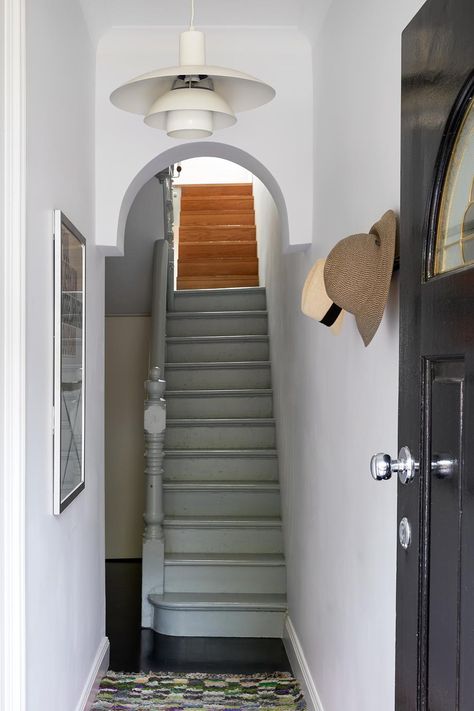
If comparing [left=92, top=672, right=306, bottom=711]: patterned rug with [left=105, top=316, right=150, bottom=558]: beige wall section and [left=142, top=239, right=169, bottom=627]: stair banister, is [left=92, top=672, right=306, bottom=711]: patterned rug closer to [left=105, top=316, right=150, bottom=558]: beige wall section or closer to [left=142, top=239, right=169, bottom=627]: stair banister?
[left=142, top=239, right=169, bottom=627]: stair banister

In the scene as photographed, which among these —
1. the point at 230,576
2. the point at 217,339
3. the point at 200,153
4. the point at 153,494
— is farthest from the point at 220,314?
the point at 200,153

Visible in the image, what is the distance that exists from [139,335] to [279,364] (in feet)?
5.03

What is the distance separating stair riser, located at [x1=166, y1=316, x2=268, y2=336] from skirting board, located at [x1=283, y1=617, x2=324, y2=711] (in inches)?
110

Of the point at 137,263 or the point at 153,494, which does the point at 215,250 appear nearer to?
the point at 137,263

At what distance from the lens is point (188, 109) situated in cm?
208

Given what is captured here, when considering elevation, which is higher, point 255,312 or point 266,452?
point 255,312

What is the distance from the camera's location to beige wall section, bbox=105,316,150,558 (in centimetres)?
646

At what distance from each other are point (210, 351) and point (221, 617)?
2477 mm

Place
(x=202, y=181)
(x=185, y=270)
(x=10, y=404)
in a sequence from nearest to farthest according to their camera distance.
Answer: (x=10, y=404), (x=185, y=270), (x=202, y=181)

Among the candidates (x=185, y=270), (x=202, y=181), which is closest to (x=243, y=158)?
(x=185, y=270)

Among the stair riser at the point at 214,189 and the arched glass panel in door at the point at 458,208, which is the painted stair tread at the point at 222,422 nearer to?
the stair riser at the point at 214,189

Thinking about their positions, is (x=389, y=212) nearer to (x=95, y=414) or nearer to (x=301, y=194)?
(x=301, y=194)

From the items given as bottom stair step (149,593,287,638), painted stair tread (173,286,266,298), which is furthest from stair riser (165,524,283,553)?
painted stair tread (173,286,266,298)

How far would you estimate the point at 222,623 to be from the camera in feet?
15.4
